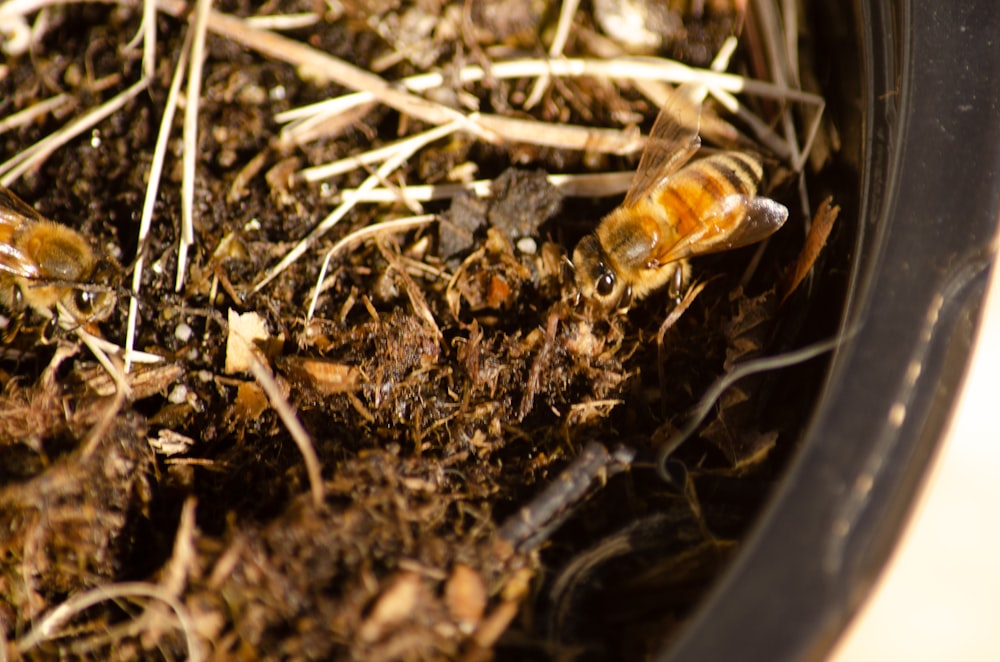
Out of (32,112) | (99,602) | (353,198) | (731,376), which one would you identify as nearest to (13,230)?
(32,112)

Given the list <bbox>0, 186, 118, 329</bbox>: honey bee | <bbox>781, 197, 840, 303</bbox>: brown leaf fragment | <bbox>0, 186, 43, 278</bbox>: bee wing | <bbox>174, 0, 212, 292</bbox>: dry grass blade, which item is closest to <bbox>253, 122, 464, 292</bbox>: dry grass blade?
<bbox>174, 0, 212, 292</bbox>: dry grass blade

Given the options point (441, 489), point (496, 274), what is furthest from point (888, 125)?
point (441, 489)

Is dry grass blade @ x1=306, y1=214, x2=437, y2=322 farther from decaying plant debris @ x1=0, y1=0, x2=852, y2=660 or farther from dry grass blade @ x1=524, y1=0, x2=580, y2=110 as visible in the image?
dry grass blade @ x1=524, y1=0, x2=580, y2=110

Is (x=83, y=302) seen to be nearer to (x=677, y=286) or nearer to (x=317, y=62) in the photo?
(x=317, y=62)

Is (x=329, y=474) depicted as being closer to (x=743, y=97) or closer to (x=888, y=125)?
(x=888, y=125)

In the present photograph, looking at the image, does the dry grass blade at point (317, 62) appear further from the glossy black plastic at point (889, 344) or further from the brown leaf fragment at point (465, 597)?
the brown leaf fragment at point (465, 597)

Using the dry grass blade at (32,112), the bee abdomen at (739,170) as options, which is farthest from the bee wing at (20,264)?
the bee abdomen at (739,170)

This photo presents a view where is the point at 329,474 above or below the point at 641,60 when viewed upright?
below
